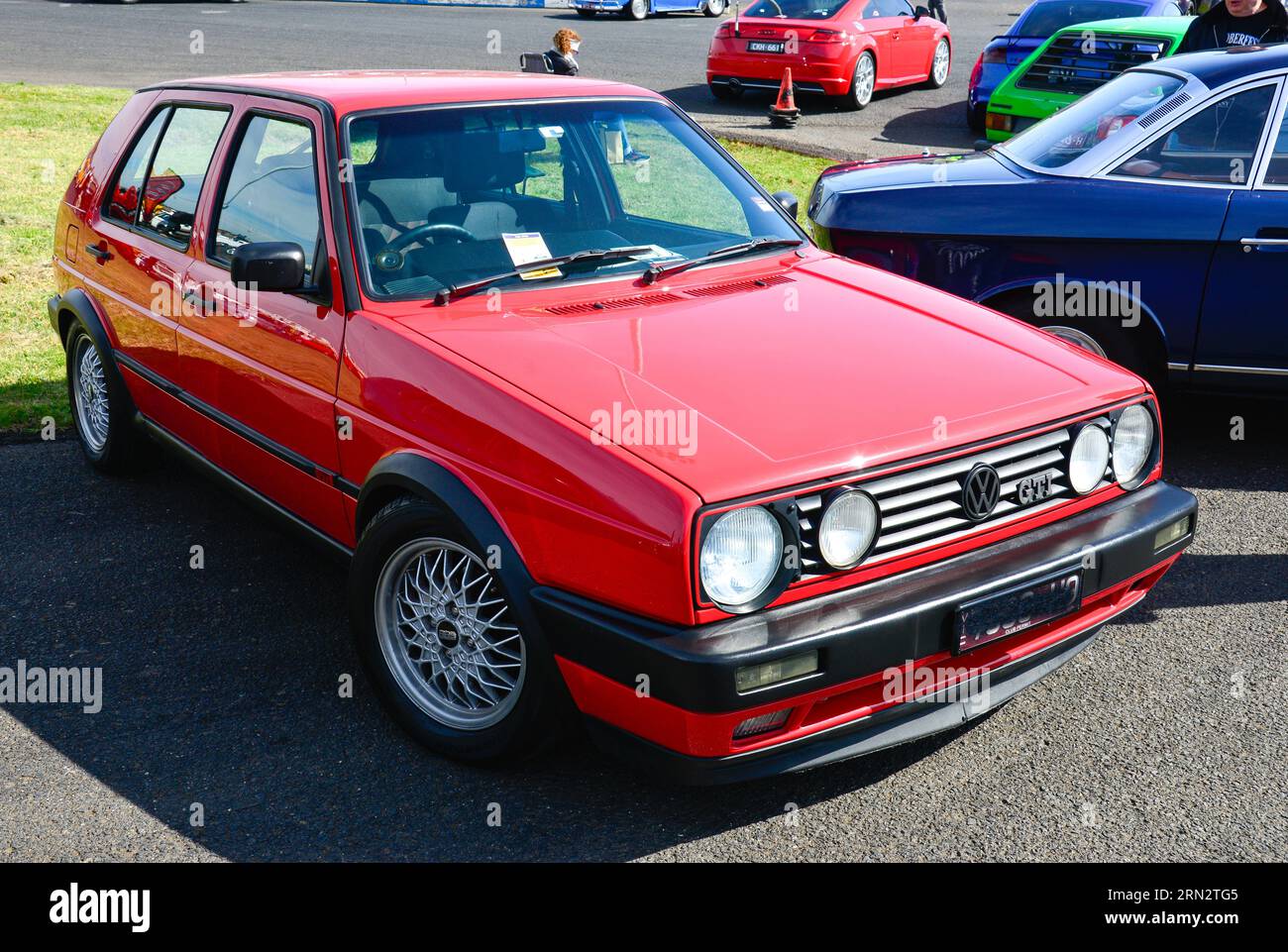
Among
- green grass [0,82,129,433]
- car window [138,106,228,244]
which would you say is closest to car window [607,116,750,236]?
car window [138,106,228,244]

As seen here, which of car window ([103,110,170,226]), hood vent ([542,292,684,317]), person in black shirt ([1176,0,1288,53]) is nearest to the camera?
hood vent ([542,292,684,317])

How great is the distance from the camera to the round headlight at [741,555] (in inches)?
111

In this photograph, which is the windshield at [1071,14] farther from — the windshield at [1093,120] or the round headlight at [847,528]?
the round headlight at [847,528]

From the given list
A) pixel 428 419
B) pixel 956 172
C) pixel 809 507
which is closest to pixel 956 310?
pixel 809 507

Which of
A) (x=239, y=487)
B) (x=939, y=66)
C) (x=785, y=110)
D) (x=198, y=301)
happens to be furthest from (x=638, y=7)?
(x=239, y=487)

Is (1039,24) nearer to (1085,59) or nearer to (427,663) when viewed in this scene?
(1085,59)

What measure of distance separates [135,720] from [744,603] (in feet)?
6.40

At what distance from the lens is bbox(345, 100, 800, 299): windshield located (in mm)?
3826

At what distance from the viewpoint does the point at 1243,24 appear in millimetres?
7492

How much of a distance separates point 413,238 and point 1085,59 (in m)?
9.09

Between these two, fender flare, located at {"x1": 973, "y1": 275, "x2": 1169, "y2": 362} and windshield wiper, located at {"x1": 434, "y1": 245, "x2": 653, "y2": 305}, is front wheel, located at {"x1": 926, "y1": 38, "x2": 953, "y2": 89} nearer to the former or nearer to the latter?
fender flare, located at {"x1": 973, "y1": 275, "x2": 1169, "y2": 362}

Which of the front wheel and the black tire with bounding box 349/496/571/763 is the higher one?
the front wheel

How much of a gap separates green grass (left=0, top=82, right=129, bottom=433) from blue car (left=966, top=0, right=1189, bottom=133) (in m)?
9.16

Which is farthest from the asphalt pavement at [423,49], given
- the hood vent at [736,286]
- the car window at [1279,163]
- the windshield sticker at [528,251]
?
the windshield sticker at [528,251]
